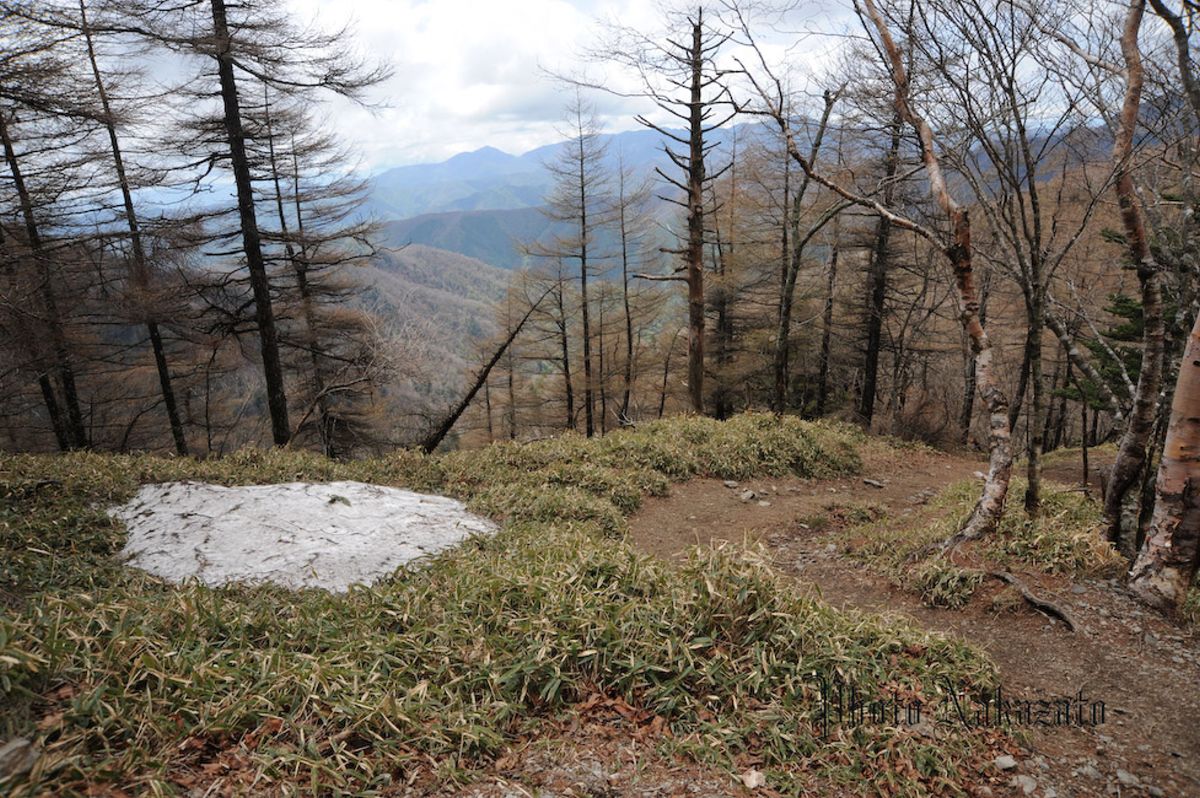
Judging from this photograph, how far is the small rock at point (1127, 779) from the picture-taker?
2.47 metres

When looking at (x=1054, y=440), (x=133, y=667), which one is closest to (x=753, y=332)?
(x=1054, y=440)

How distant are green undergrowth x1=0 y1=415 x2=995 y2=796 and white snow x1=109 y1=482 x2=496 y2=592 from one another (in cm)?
29

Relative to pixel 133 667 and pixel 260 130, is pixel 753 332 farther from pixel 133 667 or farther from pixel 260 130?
pixel 133 667

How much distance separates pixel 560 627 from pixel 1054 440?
24.8 meters

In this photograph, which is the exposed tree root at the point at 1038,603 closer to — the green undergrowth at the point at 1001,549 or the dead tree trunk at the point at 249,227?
the green undergrowth at the point at 1001,549

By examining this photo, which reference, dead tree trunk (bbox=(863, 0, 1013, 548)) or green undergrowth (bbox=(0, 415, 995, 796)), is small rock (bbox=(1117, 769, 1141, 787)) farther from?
dead tree trunk (bbox=(863, 0, 1013, 548))

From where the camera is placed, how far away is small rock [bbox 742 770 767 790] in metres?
2.27

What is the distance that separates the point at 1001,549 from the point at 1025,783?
8.12ft

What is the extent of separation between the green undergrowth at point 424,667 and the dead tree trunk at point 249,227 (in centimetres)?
563

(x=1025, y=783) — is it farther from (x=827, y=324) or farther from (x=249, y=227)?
(x=827, y=324)

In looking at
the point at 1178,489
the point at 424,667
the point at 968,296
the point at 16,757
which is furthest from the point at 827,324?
the point at 16,757

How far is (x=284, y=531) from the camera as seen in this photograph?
182 inches

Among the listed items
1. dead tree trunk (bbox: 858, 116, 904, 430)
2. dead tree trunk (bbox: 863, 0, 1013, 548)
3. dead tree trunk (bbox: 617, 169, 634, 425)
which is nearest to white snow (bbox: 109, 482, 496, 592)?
dead tree trunk (bbox: 863, 0, 1013, 548)

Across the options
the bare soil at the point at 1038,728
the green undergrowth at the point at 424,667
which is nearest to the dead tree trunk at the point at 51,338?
the green undergrowth at the point at 424,667
